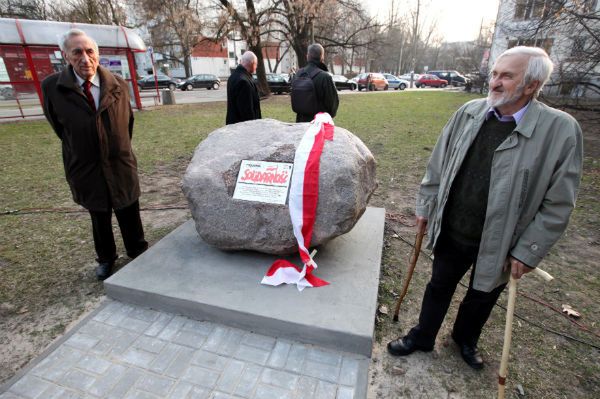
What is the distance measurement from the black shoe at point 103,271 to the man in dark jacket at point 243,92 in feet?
7.83

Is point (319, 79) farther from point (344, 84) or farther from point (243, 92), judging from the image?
point (344, 84)

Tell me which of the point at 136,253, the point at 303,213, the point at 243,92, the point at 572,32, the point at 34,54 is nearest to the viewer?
the point at 303,213

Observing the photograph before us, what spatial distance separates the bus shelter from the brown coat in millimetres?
10862

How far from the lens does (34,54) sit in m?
11.4

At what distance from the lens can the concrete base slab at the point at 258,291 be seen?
2.45 metres

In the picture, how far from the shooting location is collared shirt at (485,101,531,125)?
181 centimetres

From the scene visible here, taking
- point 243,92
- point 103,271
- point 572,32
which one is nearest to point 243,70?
point 243,92

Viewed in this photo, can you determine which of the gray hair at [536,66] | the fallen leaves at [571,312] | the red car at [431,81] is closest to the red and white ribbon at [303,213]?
the gray hair at [536,66]

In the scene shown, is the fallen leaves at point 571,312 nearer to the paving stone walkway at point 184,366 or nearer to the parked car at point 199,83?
the paving stone walkway at point 184,366

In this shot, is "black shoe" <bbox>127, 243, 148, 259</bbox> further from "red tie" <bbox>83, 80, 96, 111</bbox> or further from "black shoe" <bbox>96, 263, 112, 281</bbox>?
"red tie" <bbox>83, 80, 96, 111</bbox>

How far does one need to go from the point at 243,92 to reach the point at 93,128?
2135mm

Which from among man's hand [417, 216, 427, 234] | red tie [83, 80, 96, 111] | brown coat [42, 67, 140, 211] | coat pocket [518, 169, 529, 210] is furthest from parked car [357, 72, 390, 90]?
coat pocket [518, 169, 529, 210]

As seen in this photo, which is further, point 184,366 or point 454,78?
point 454,78

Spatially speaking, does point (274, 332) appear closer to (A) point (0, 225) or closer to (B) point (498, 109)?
(B) point (498, 109)
